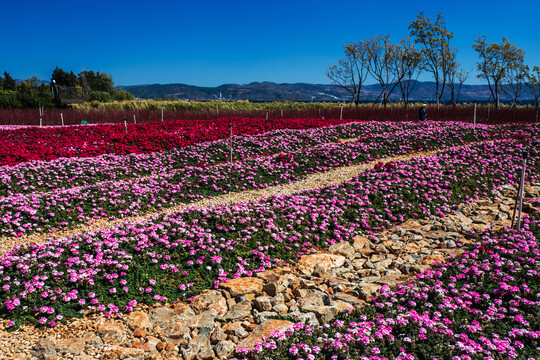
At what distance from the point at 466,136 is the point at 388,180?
1103 centimetres

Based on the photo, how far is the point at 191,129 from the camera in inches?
806

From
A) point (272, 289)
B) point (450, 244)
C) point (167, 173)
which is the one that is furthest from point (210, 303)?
point (167, 173)

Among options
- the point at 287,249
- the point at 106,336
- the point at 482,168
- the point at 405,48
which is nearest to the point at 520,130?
the point at 482,168

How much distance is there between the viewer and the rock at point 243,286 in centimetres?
531

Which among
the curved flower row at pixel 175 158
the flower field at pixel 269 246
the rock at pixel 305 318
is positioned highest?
the curved flower row at pixel 175 158

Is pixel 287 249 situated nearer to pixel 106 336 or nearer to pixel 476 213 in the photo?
pixel 106 336

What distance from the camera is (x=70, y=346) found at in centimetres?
408

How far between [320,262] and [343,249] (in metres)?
0.78

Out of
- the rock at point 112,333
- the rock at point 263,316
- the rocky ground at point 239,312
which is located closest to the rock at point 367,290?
the rocky ground at point 239,312

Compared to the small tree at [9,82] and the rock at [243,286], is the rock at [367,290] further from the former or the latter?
the small tree at [9,82]

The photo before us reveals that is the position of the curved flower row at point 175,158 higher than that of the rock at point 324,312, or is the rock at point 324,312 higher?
the curved flower row at point 175,158

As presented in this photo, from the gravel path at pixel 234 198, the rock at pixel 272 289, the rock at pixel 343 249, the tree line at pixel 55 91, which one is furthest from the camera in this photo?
the tree line at pixel 55 91

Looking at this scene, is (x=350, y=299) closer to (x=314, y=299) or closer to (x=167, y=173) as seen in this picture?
(x=314, y=299)

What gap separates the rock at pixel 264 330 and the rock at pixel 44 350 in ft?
6.34
